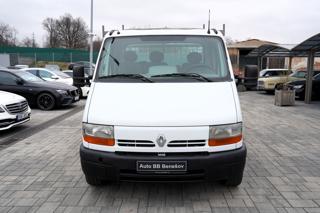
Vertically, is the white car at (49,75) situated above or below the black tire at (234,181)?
above

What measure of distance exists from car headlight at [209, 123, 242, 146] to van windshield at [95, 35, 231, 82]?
0.84 m

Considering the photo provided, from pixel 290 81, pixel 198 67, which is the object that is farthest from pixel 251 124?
pixel 290 81

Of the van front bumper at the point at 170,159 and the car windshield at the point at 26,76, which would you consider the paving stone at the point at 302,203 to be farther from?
the car windshield at the point at 26,76

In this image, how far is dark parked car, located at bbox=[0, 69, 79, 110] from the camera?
11664 mm

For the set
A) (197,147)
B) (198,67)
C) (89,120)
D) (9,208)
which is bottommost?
(9,208)

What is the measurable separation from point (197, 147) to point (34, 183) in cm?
262

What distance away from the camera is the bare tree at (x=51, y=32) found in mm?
66425

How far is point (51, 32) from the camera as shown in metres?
67.6

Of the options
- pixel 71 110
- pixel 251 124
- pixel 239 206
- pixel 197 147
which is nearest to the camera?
pixel 197 147

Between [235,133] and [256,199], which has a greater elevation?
[235,133]

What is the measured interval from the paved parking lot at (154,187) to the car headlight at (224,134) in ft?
2.75

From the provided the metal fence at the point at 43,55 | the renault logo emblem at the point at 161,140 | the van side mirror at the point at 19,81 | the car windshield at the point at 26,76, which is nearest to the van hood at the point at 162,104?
the renault logo emblem at the point at 161,140

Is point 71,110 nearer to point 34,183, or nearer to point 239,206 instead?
point 34,183

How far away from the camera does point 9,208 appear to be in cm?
397
